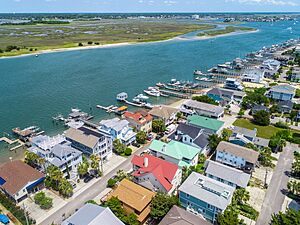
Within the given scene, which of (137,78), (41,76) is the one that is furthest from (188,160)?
(41,76)

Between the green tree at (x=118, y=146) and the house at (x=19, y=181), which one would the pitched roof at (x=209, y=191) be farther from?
the house at (x=19, y=181)

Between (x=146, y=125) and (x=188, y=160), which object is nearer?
(x=188, y=160)

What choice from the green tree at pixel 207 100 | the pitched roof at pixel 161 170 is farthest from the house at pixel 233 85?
the pitched roof at pixel 161 170

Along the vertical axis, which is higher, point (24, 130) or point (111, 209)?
point (111, 209)

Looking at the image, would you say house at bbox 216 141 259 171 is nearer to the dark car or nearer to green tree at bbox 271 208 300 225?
green tree at bbox 271 208 300 225

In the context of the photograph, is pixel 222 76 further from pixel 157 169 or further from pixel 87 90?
pixel 157 169

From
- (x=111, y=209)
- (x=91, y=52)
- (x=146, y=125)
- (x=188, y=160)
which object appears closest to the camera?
(x=111, y=209)

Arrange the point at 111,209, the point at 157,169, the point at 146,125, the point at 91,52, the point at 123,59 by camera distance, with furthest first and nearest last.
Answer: the point at 91,52 < the point at 123,59 < the point at 146,125 < the point at 157,169 < the point at 111,209
